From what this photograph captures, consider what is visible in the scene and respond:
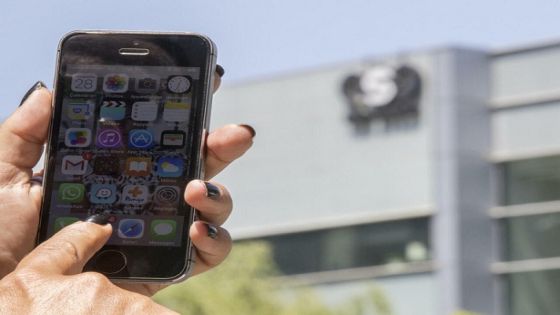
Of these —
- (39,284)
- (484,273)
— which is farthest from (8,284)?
(484,273)

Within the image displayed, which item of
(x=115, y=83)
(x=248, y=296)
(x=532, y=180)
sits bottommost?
(x=248, y=296)

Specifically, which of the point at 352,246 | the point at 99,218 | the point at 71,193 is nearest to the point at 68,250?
the point at 99,218

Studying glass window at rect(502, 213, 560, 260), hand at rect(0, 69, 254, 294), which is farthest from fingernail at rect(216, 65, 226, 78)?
glass window at rect(502, 213, 560, 260)

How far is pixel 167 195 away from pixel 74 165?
193 mm

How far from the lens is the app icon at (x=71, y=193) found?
314cm

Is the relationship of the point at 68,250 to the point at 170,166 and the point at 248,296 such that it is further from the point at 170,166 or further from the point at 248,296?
the point at 248,296

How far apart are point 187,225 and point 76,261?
0.64m

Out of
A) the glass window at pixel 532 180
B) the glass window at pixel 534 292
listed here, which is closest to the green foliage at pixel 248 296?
the glass window at pixel 534 292

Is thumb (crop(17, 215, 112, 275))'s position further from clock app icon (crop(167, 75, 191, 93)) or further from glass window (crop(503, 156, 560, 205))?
glass window (crop(503, 156, 560, 205))

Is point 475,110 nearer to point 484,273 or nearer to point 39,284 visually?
point 484,273

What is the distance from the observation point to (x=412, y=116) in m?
34.8

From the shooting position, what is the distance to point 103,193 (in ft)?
10.2

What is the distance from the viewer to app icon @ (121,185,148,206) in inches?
122

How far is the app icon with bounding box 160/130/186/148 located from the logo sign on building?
31.3m
